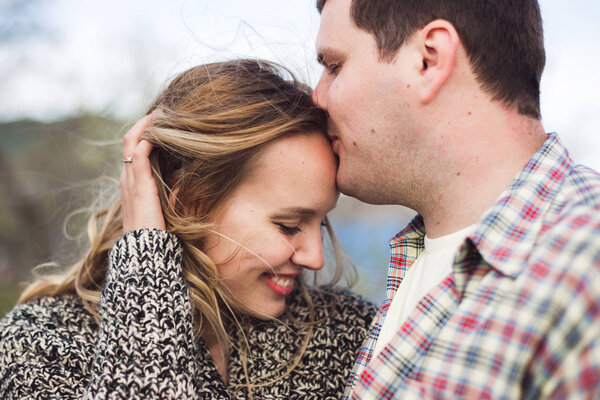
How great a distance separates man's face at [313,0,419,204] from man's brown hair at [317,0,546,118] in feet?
0.24

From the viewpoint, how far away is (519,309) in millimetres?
1205

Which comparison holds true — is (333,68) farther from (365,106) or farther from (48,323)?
(48,323)

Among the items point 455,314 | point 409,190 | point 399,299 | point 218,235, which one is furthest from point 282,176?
point 455,314

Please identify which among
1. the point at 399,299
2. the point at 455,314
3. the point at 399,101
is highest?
the point at 399,101

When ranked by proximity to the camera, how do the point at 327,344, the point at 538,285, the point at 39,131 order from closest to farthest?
the point at 538,285
the point at 327,344
the point at 39,131

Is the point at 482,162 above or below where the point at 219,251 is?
above

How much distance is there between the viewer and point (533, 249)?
1339 mm

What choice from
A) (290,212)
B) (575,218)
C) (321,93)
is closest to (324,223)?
(290,212)

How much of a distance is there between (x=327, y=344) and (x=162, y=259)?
2.53 feet

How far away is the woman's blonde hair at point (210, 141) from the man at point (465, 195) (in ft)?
0.62

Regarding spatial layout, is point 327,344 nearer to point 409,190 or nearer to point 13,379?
point 409,190

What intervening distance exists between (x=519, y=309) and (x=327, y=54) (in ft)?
3.64

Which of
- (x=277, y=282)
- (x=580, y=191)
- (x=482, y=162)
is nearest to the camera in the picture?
(x=580, y=191)

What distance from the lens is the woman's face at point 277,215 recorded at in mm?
2006
